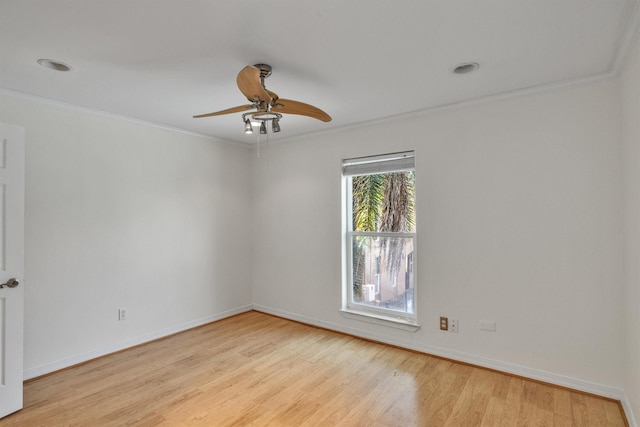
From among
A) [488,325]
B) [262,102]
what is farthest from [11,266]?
[488,325]

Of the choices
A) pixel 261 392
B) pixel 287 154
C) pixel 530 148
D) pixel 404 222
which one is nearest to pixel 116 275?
pixel 261 392

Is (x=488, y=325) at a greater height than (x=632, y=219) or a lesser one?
lesser

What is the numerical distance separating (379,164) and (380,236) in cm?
79

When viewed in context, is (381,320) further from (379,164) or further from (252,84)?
(252,84)

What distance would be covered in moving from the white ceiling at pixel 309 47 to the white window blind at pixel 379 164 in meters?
0.65

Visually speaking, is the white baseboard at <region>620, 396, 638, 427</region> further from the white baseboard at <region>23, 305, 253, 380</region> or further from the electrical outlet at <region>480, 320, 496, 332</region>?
the white baseboard at <region>23, 305, 253, 380</region>

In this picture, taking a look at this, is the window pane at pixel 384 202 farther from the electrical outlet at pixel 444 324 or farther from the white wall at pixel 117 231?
the white wall at pixel 117 231

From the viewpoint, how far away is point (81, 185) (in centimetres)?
311

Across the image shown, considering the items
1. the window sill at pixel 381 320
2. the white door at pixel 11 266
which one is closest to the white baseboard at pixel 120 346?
the white door at pixel 11 266

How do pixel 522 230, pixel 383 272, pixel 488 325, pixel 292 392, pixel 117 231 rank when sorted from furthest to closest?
pixel 383 272 → pixel 117 231 → pixel 488 325 → pixel 522 230 → pixel 292 392

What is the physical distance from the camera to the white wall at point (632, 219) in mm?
1919

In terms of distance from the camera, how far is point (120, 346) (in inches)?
133

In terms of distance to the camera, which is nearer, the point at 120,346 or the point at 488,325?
→ the point at 488,325

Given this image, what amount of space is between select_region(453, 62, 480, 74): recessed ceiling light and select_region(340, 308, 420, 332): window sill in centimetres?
229
